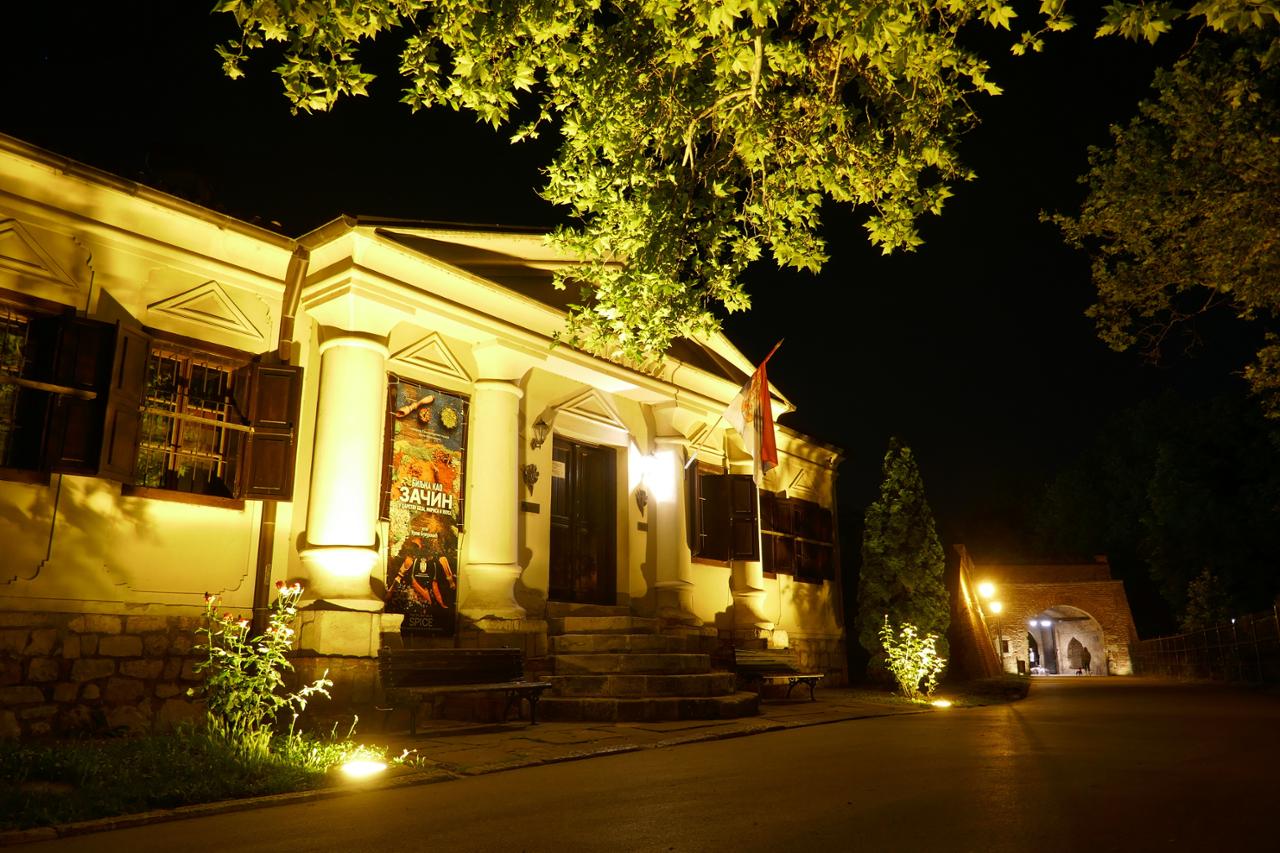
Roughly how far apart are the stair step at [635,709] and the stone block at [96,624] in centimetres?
447

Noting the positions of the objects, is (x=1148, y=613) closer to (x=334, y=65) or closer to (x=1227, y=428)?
(x=1227, y=428)

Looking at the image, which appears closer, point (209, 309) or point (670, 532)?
point (209, 309)

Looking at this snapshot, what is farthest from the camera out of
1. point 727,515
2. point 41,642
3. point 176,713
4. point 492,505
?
point 727,515

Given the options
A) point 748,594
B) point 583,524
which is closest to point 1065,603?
point 748,594

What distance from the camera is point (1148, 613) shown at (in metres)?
48.2

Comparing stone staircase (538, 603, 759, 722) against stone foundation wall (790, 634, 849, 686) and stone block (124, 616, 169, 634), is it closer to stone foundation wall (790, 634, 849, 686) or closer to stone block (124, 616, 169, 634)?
stone block (124, 616, 169, 634)

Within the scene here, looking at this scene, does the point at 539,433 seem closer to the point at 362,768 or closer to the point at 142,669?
the point at 142,669

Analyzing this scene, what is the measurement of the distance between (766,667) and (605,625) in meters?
3.28

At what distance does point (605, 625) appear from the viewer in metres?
11.9

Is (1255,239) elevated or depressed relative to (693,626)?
elevated

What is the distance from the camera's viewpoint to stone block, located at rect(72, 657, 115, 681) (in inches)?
321

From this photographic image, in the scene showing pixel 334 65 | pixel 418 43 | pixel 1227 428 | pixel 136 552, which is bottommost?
pixel 136 552

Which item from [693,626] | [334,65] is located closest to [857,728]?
[693,626]

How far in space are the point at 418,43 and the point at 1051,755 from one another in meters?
7.86
